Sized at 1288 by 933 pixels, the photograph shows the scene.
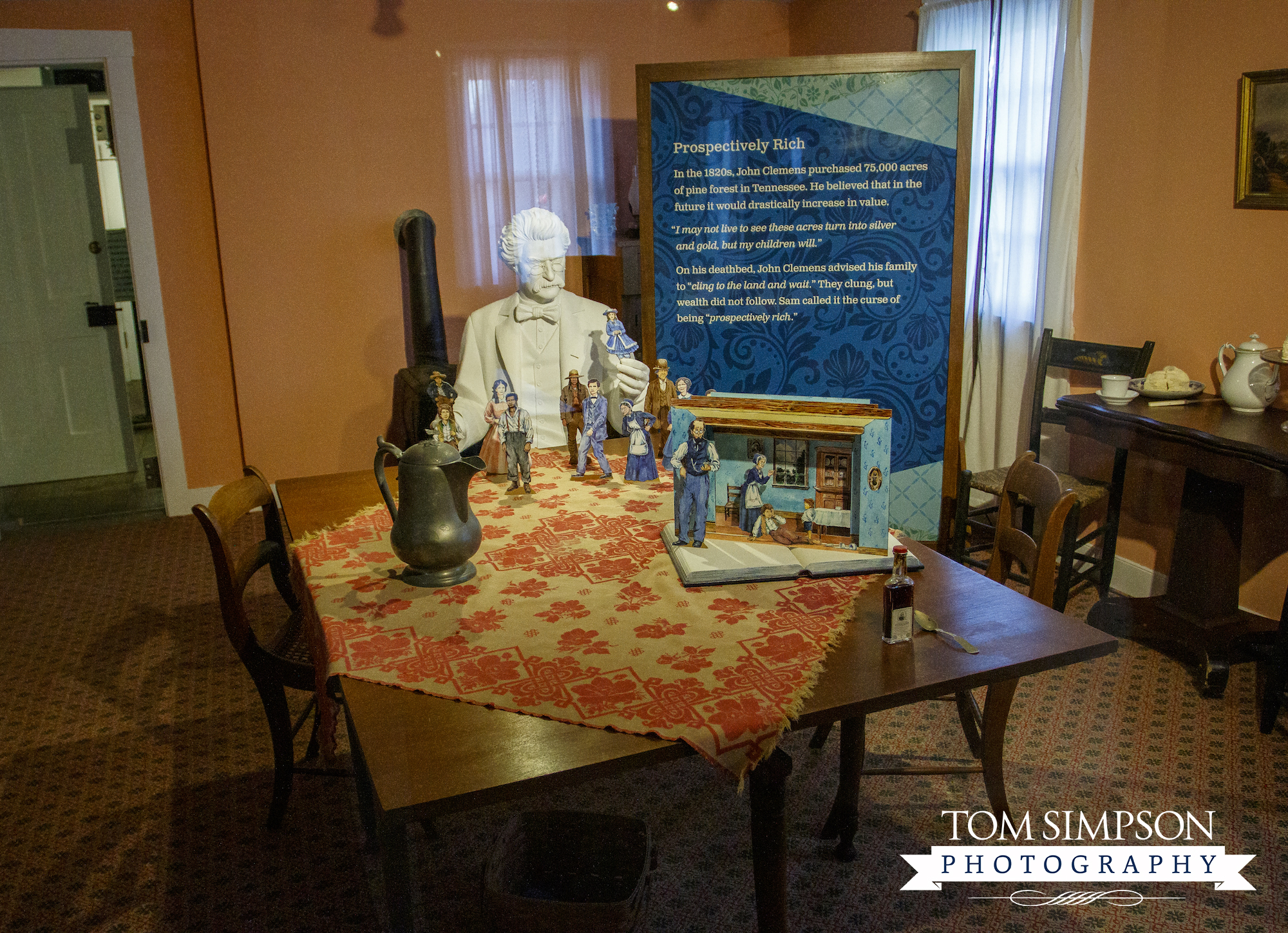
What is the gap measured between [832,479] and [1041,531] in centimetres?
62

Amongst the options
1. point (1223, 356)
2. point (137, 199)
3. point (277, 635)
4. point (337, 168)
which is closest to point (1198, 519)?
point (1223, 356)

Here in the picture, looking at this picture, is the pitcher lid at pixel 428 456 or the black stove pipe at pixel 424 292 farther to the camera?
the black stove pipe at pixel 424 292

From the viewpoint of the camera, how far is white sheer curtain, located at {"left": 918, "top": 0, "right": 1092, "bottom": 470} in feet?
12.1

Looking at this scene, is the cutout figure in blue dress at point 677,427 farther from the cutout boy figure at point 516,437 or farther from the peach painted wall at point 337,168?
the peach painted wall at point 337,168

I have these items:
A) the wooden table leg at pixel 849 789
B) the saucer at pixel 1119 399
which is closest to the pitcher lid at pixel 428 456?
the wooden table leg at pixel 849 789

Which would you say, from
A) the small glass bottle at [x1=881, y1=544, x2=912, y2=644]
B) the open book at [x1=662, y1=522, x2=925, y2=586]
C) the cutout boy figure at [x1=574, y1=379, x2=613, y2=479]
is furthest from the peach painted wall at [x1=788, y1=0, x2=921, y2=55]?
the small glass bottle at [x1=881, y1=544, x2=912, y2=644]

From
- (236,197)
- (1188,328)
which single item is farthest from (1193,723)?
(236,197)

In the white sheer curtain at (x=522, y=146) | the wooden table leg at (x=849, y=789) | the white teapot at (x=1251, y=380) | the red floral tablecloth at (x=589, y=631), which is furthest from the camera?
the white sheer curtain at (x=522, y=146)

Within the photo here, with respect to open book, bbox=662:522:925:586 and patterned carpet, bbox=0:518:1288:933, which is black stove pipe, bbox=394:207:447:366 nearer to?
patterned carpet, bbox=0:518:1288:933

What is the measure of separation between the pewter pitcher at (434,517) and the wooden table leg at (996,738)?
1.17 m

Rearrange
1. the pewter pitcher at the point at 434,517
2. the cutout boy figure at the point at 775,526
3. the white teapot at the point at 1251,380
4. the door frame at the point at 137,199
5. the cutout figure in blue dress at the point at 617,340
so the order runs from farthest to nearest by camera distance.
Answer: the door frame at the point at 137,199
the white teapot at the point at 1251,380
the cutout figure in blue dress at the point at 617,340
the cutout boy figure at the point at 775,526
the pewter pitcher at the point at 434,517

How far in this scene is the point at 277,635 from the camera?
245 cm

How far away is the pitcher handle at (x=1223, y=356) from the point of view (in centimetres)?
321

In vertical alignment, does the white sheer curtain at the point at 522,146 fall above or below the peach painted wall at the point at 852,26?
below
